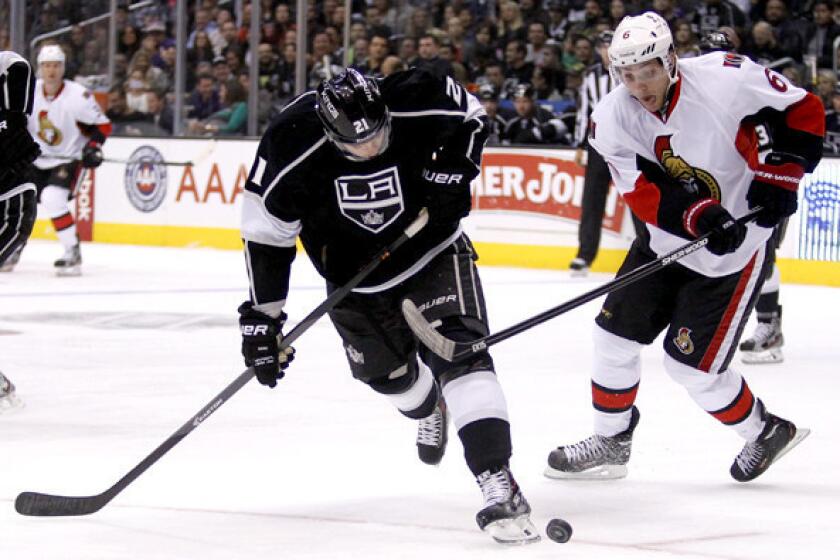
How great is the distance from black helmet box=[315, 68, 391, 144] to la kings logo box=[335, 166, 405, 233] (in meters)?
0.17

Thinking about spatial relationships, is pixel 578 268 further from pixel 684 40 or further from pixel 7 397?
pixel 7 397

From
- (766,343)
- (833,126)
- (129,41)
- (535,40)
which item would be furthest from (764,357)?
(129,41)

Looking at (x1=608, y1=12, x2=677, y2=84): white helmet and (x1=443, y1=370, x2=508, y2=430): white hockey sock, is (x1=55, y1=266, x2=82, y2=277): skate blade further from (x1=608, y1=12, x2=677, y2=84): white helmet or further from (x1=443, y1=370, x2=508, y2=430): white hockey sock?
(x1=443, y1=370, x2=508, y2=430): white hockey sock

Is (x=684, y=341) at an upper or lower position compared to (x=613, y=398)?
upper

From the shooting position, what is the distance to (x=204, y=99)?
1320cm

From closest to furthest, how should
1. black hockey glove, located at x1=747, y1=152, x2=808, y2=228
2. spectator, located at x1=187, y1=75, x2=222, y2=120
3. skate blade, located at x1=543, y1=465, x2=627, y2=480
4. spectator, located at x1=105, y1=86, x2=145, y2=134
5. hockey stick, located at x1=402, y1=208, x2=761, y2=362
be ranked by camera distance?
hockey stick, located at x1=402, y1=208, x2=761, y2=362 < black hockey glove, located at x1=747, y1=152, x2=808, y2=228 < skate blade, located at x1=543, y1=465, x2=627, y2=480 < spectator, located at x1=187, y1=75, x2=222, y2=120 < spectator, located at x1=105, y1=86, x2=145, y2=134

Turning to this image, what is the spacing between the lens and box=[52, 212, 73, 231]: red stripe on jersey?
34.0 ft

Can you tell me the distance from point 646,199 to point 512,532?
3.30 ft

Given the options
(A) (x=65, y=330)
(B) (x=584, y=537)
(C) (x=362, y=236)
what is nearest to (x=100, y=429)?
(C) (x=362, y=236)

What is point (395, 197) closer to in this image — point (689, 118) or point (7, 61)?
point (689, 118)

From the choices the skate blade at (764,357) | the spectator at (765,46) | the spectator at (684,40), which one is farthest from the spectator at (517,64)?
the skate blade at (764,357)

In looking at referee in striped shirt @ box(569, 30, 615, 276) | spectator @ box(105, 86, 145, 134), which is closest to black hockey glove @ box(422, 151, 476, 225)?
referee in striped shirt @ box(569, 30, 615, 276)

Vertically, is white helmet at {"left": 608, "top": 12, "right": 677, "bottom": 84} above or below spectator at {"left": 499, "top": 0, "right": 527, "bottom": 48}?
above

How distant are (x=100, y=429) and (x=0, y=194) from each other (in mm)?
785
